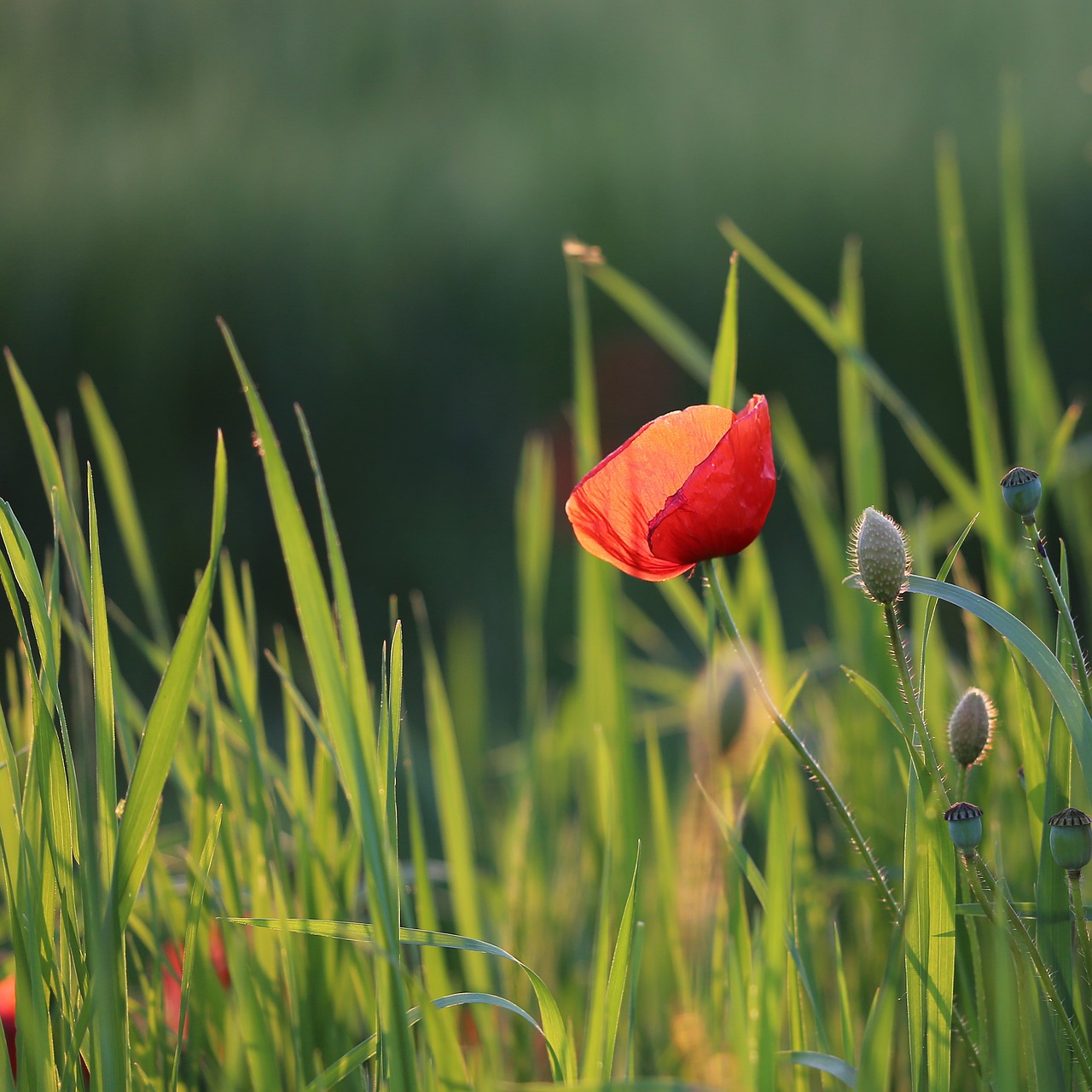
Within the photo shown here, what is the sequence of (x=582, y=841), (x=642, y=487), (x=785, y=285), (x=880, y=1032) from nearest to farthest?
(x=880, y=1032) < (x=642, y=487) < (x=785, y=285) < (x=582, y=841)

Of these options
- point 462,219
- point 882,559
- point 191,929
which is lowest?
point 191,929

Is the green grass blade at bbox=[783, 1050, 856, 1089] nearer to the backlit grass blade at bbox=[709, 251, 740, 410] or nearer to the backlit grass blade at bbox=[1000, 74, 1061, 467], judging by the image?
the backlit grass blade at bbox=[709, 251, 740, 410]

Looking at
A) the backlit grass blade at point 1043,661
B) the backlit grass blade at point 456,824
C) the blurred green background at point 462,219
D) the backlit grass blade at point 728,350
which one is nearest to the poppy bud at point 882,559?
the backlit grass blade at point 1043,661

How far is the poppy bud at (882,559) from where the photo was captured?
0.96 ft

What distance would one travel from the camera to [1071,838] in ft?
0.88

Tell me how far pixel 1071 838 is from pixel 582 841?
465 millimetres

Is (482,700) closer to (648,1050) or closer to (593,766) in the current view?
(593,766)

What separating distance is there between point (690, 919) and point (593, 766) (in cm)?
11

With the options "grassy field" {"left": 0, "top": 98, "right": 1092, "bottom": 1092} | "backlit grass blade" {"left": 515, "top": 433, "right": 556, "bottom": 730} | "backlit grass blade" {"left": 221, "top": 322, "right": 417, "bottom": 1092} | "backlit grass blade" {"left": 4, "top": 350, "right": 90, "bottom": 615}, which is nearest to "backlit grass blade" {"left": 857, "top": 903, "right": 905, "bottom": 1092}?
"grassy field" {"left": 0, "top": 98, "right": 1092, "bottom": 1092}

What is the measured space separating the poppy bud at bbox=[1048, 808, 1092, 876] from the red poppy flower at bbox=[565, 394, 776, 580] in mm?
118

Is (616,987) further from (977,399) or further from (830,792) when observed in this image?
(977,399)

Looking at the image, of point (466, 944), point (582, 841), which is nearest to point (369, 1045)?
point (466, 944)

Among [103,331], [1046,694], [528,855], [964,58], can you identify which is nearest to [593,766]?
[528,855]

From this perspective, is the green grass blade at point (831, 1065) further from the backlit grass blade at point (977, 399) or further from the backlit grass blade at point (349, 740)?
the backlit grass blade at point (977, 399)
